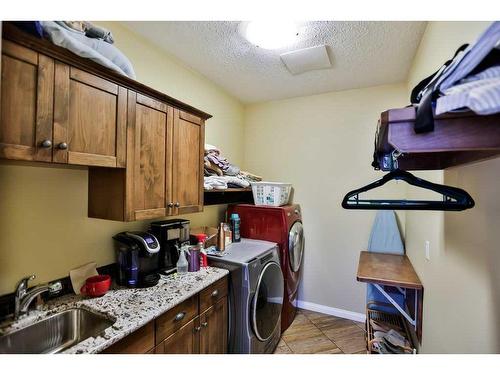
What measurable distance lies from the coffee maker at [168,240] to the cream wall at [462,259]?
1.63 meters

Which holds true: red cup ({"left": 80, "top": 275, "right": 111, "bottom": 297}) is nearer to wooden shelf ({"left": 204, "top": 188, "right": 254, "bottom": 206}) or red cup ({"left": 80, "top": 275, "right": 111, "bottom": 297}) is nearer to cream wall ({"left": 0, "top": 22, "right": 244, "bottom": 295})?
cream wall ({"left": 0, "top": 22, "right": 244, "bottom": 295})

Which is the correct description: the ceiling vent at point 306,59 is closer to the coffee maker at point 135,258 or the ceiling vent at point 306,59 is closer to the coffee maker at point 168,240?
the coffee maker at point 168,240

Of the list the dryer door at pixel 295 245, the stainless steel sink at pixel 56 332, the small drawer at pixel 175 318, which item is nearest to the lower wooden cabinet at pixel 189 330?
the small drawer at pixel 175 318

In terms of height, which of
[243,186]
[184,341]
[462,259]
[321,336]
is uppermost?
[243,186]

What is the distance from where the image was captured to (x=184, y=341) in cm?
137

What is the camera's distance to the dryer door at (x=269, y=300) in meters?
1.96

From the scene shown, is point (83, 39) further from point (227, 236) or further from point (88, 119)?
point (227, 236)

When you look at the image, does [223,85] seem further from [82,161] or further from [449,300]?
[449,300]

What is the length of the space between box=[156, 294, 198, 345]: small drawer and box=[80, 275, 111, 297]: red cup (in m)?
0.39

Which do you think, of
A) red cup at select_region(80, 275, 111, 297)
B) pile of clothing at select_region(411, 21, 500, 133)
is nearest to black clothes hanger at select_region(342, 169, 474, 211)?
pile of clothing at select_region(411, 21, 500, 133)

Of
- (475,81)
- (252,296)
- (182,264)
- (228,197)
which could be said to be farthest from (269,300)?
(475,81)

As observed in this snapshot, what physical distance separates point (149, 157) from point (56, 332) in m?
1.01
